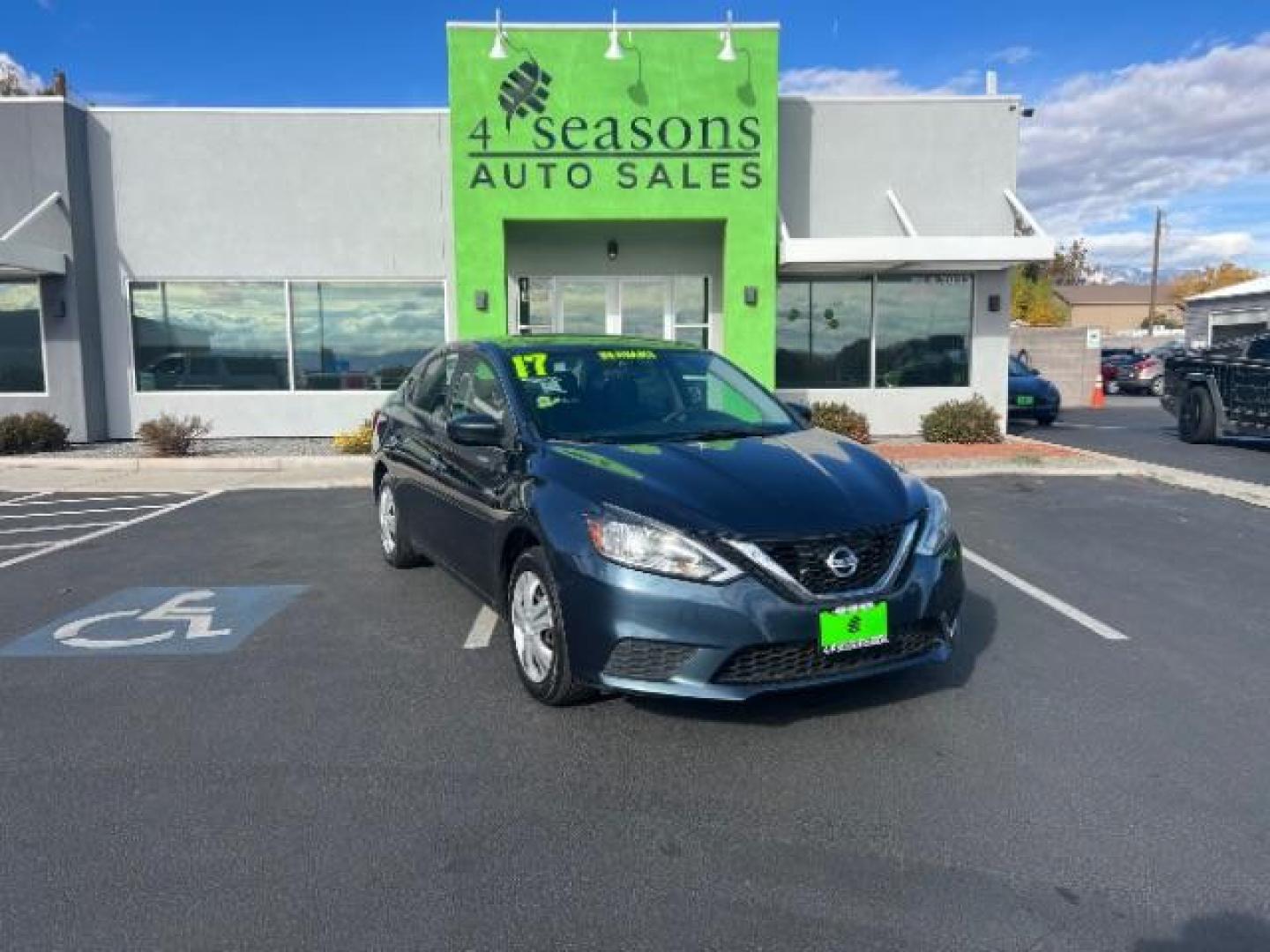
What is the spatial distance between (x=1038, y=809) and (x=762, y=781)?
971mm

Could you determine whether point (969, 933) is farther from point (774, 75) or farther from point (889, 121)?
point (889, 121)

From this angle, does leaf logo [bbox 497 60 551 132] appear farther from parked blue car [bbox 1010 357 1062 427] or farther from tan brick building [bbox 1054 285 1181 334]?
tan brick building [bbox 1054 285 1181 334]

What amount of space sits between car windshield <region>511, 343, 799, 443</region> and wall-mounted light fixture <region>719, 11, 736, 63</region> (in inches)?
350

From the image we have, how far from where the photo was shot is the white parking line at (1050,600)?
17.0 feet

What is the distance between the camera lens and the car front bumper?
345 cm

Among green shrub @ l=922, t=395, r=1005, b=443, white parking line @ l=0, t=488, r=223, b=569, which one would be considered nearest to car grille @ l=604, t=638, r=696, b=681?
white parking line @ l=0, t=488, r=223, b=569

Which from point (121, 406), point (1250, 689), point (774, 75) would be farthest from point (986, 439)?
point (121, 406)

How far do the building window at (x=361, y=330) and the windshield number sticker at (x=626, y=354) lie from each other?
988cm

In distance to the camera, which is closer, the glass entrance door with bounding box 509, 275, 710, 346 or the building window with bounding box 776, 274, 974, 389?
the building window with bounding box 776, 274, 974, 389

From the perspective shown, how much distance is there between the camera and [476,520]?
15.5 feet

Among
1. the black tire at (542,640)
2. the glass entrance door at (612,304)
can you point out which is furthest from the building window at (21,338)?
the black tire at (542,640)

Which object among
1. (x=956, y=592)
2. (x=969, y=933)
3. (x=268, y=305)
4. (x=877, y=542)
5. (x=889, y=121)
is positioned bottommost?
(x=969, y=933)

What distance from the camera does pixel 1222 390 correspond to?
14.2 m

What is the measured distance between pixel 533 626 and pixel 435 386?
2.37m
